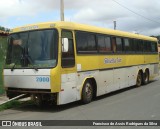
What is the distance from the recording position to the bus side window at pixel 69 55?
1147cm

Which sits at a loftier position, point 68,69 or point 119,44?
point 119,44

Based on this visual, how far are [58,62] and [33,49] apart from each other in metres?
1.08

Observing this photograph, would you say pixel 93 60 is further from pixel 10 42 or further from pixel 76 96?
pixel 10 42

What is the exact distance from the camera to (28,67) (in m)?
11.5

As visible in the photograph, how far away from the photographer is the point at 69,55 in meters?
11.8

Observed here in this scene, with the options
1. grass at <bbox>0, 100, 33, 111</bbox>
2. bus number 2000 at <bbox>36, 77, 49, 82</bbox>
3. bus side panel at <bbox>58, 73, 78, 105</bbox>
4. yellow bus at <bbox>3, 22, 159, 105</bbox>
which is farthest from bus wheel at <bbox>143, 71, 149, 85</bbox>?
bus number 2000 at <bbox>36, 77, 49, 82</bbox>

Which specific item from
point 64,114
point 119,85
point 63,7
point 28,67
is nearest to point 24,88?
point 28,67

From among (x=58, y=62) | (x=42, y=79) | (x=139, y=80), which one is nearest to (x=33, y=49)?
(x=58, y=62)

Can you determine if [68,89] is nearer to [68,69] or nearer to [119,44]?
[68,69]

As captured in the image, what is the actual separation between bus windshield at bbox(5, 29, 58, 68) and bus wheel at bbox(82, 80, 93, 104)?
87.2 inches

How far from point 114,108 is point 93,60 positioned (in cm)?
254

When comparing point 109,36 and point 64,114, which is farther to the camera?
point 109,36

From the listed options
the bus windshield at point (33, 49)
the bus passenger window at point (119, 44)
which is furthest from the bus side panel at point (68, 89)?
the bus passenger window at point (119, 44)

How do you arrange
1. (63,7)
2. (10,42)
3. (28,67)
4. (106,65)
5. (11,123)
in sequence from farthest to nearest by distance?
(63,7), (106,65), (10,42), (28,67), (11,123)
